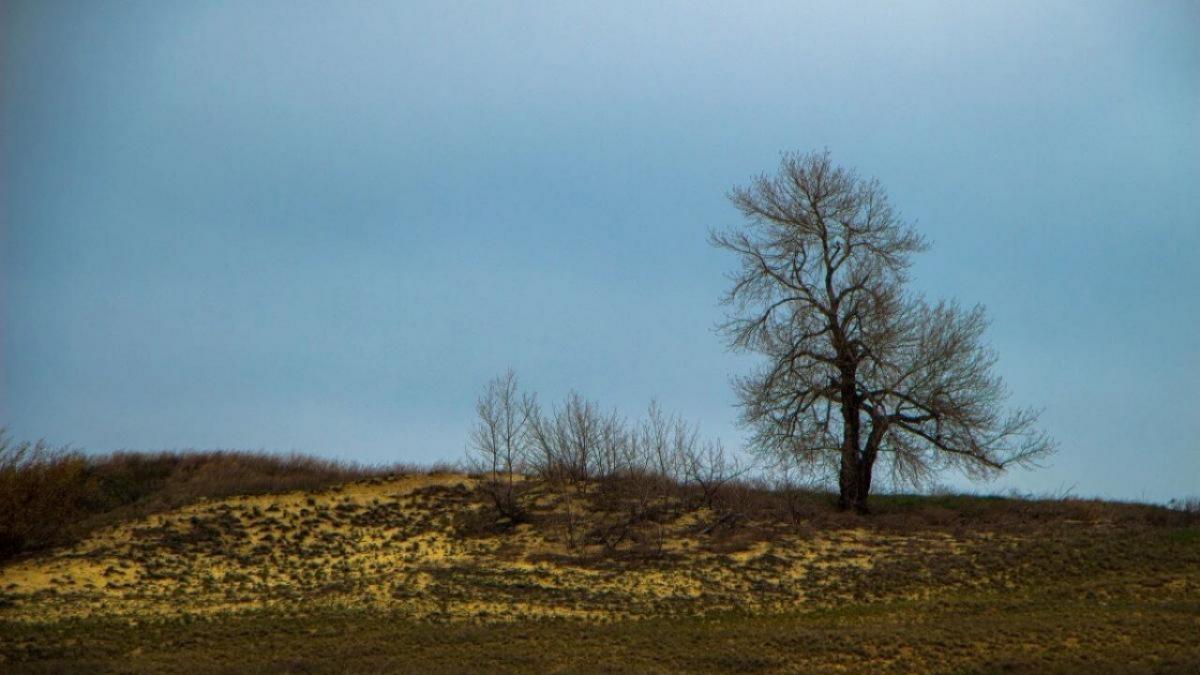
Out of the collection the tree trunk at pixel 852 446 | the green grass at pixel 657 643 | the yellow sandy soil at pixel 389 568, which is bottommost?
the green grass at pixel 657 643

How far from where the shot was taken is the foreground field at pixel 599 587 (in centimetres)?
2327

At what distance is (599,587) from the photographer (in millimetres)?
29703

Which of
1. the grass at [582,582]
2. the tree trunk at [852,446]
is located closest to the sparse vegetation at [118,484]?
the grass at [582,582]

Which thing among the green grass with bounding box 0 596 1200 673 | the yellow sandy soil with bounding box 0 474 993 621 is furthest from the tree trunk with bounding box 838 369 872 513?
the green grass with bounding box 0 596 1200 673

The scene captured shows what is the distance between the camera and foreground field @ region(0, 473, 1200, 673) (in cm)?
2327

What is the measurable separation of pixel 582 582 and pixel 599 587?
673 mm

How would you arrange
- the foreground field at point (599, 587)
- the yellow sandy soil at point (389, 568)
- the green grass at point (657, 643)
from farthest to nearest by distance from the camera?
the yellow sandy soil at point (389, 568) < the foreground field at point (599, 587) < the green grass at point (657, 643)

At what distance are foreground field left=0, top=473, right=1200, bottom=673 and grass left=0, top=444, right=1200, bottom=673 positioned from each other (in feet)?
0.31

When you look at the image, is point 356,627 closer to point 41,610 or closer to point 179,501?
point 41,610

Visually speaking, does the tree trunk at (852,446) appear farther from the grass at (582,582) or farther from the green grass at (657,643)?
the green grass at (657,643)

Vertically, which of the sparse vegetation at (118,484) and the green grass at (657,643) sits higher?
the sparse vegetation at (118,484)

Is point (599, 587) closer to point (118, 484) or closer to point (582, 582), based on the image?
point (582, 582)

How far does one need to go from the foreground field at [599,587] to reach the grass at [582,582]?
94 millimetres

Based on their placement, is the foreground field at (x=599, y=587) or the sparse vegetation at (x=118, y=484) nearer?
the foreground field at (x=599, y=587)
